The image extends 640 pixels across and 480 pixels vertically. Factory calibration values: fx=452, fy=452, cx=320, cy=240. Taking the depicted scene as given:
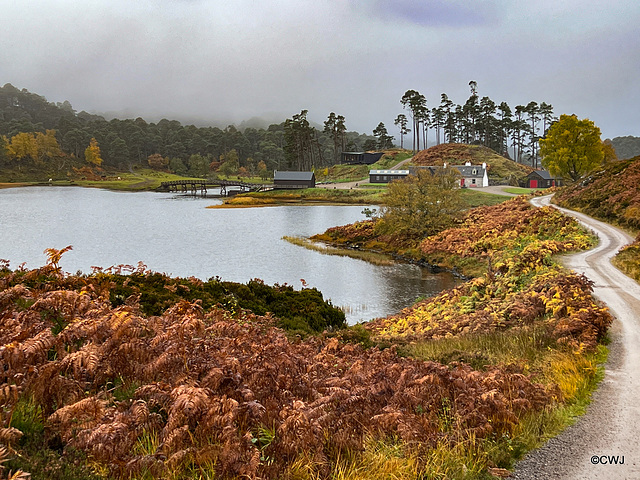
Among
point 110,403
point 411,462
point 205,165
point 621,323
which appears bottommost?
point 621,323

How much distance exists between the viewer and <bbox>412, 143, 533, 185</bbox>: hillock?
12562cm

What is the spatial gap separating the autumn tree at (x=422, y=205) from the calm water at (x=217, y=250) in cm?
917

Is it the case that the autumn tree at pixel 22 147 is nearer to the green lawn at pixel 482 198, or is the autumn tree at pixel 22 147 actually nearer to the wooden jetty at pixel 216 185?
the wooden jetty at pixel 216 185

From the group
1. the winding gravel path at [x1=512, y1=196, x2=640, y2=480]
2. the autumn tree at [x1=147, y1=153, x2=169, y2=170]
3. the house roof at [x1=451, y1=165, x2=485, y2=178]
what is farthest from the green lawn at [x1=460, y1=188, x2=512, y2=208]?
the autumn tree at [x1=147, y1=153, x2=169, y2=170]

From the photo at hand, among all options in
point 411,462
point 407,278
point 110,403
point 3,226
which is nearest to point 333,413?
point 411,462

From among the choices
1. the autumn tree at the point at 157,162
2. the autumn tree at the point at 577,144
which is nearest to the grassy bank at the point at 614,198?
the autumn tree at the point at 577,144

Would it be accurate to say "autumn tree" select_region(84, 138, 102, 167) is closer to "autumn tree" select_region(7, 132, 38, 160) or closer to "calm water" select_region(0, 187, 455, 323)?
"autumn tree" select_region(7, 132, 38, 160)

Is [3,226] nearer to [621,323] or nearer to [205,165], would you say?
[621,323]

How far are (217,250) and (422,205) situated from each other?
22.1m

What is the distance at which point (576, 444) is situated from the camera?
6.56m

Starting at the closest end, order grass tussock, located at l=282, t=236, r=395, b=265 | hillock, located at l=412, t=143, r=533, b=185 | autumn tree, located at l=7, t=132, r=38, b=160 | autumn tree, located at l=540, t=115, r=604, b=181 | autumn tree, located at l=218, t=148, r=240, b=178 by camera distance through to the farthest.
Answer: grass tussock, located at l=282, t=236, r=395, b=265 → autumn tree, located at l=540, t=115, r=604, b=181 → hillock, located at l=412, t=143, r=533, b=185 → autumn tree, located at l=7, t=132, r=38, b=160 → autumn tree, located at l=218, t=148, r=240, b=178

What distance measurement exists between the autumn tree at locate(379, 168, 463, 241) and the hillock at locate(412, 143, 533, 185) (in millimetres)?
75818

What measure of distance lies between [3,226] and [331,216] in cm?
4558

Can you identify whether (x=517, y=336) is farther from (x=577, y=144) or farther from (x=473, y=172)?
(x=473, y=172)
